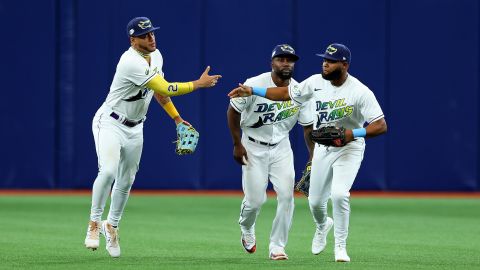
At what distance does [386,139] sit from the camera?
18.9 meters

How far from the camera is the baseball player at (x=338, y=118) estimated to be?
895 centimetres

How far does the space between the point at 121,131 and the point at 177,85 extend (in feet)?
2.20

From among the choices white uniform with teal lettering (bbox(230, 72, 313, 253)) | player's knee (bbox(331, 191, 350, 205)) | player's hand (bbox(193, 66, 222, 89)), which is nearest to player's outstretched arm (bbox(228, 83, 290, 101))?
player's hand (bbox(193, 66, 222, 89))

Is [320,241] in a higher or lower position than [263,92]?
lower

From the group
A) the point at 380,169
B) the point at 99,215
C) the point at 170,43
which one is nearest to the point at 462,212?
the point at 380,169

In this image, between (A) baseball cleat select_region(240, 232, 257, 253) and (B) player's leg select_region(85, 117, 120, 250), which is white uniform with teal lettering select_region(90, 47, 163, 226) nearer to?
(B) player's leg select_region(85, 117, 120, 250)

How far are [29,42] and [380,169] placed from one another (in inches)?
270

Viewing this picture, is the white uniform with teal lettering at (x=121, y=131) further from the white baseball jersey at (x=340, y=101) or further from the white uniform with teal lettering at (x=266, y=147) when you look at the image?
the white baseball jersey at (x=340, y=101)

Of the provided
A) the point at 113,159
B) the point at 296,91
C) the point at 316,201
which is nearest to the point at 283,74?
the point at 296,91

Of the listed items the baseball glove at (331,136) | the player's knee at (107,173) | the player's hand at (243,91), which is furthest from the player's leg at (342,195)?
the player's knee at (107,173)

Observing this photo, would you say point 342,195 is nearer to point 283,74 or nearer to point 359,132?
point 359,132

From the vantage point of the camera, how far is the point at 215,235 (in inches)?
468

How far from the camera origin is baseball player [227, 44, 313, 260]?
9578 millimetres

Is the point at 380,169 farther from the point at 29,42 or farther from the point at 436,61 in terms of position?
the point at 29,42
